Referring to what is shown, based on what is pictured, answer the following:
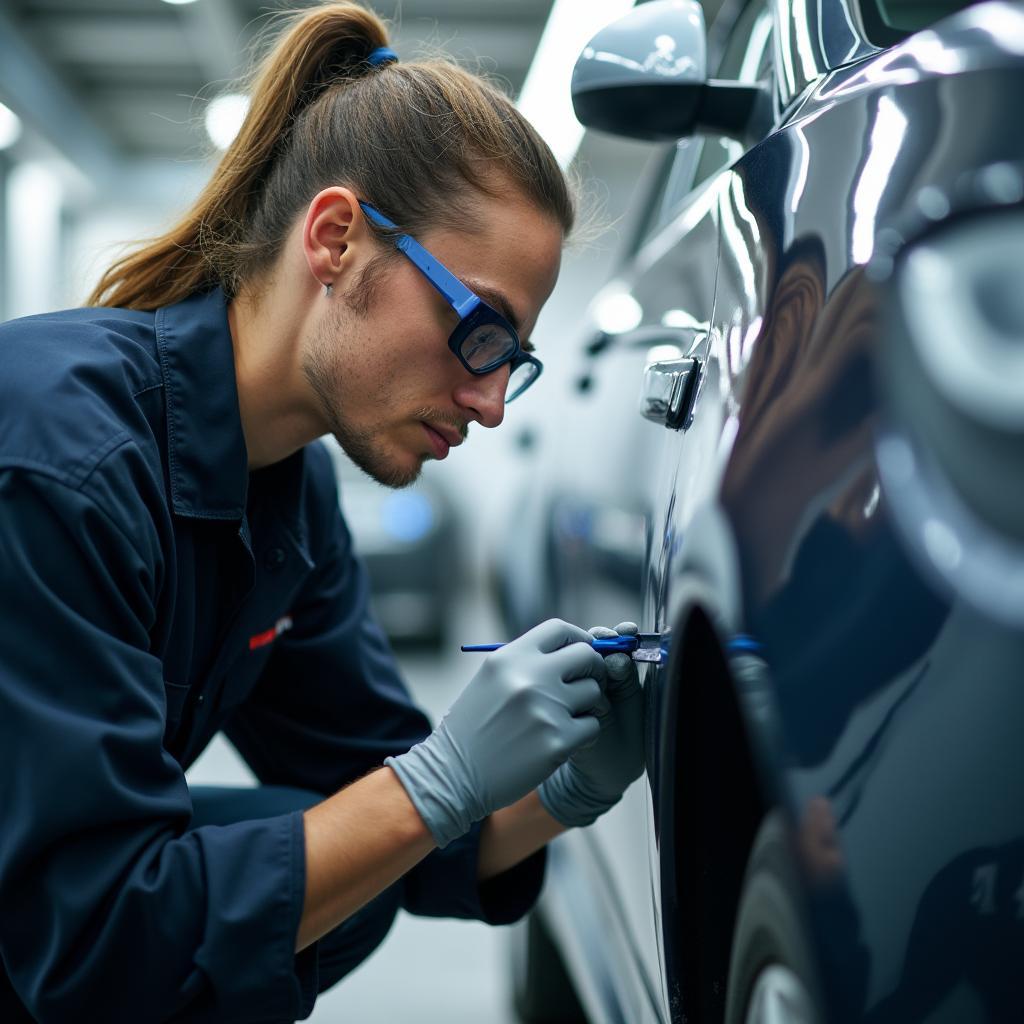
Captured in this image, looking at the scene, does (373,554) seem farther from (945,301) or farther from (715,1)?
(945,301)

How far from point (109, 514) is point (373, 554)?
15.1 feet

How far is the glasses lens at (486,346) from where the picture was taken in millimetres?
1055

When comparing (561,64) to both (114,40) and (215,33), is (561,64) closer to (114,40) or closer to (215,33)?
(215,33)

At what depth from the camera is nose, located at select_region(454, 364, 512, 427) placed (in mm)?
1108

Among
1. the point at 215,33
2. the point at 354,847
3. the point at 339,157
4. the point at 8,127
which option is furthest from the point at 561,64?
the point at 354,847

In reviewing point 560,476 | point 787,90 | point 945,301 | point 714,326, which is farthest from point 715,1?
point 945,301

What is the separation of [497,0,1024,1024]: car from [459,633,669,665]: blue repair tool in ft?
0.05

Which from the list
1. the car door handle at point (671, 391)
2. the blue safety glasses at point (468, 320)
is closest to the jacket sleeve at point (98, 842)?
the blue safety glasses at point (468, 320)

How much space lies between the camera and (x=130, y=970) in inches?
33.9

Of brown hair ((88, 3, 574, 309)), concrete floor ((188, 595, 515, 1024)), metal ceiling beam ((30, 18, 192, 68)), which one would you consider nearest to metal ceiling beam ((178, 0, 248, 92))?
metal ceiling beam ((30, 18, 192, 68))

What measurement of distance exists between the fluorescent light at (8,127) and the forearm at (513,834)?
6.74m

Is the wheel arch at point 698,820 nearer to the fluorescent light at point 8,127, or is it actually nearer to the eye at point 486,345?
the eye at point 486,345

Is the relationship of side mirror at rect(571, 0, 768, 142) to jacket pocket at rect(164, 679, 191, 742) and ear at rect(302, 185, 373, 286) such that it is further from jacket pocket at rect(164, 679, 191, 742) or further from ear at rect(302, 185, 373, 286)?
jacket pocket at rect(164, 679, 191, 742)

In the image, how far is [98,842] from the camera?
87 cm
